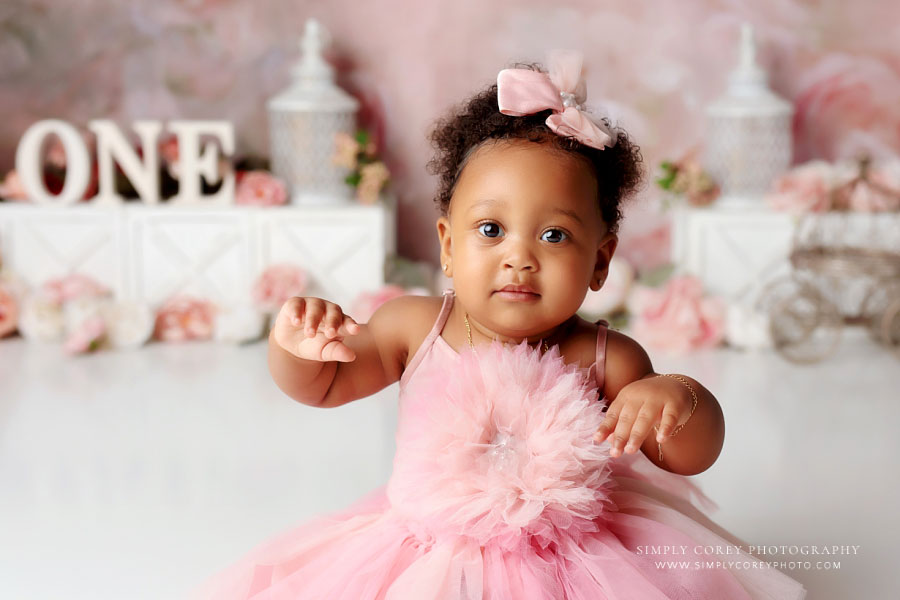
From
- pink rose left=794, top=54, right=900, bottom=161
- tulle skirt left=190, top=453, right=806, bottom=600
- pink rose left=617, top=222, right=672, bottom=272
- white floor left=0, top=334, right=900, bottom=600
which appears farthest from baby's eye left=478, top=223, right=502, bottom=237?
pink rose left=794, top=54, right=900, bottom=161

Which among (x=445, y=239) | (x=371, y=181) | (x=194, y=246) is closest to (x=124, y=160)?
(x=194, y=246)

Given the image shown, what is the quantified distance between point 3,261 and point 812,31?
2.91 metres

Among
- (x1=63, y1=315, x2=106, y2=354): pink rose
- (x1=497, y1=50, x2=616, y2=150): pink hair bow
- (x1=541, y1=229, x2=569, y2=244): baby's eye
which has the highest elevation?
(x1=497, y1=50, x2=616, y2=150): pink hair bow

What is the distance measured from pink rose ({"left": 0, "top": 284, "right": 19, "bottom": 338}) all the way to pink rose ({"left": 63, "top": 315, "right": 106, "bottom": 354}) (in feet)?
0.83

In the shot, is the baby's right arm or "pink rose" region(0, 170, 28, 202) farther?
"pink rose" region(0, 170, 28, 202)

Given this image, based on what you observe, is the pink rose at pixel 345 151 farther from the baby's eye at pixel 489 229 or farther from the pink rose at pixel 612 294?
the baby's eye at pixel 489 229

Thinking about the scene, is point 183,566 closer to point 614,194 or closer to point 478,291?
point 478,291

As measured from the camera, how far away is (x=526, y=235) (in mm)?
1071

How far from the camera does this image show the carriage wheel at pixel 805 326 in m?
2.85

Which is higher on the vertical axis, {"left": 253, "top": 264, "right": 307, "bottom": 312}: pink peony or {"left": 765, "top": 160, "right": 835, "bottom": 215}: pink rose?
{"left": 765, "top": 160, "right": 835, "bottom": 215}: pink rose

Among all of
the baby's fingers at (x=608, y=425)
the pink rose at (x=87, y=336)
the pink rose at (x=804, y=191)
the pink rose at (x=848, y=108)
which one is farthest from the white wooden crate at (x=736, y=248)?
the baby's fingers at (x=608, y=425)

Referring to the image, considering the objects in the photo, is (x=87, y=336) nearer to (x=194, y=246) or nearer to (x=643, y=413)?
(x=194, y=246)

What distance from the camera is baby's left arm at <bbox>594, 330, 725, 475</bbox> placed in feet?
3.25

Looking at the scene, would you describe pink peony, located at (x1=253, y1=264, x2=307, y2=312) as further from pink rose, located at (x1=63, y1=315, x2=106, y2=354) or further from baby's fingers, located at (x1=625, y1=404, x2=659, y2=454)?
baby's fingers, located at (x1=625, y1=404, x2=659, y2=454)
